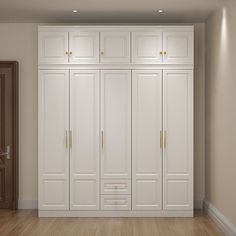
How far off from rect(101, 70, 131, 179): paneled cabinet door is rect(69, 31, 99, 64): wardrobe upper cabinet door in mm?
273

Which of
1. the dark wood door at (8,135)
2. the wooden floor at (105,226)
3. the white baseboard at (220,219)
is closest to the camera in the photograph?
the white baseboard at (220,219)

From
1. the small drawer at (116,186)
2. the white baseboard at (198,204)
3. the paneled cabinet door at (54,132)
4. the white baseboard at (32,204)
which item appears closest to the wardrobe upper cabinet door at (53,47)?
the paneled cabinet door at (54,132)

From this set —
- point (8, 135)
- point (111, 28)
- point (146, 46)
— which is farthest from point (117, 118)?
point (8, 135)

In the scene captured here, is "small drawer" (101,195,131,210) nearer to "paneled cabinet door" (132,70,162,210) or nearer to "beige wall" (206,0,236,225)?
"paneled cabinet door" (132,70,162,210)

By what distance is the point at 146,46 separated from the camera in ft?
19.3

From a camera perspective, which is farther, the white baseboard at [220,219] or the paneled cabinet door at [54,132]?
the paneled cabinet door at [54,132]

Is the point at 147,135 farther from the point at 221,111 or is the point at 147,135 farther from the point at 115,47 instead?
the point at 115,47

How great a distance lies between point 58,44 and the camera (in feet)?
19.3

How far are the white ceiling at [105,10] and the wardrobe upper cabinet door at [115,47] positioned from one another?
11.7 inches

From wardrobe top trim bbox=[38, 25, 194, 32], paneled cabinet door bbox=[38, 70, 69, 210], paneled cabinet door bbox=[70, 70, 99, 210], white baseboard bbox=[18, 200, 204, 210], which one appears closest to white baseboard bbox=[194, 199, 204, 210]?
white baseboard bbox=[18, 200, 204, 210]

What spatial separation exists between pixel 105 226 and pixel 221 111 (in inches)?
77.8

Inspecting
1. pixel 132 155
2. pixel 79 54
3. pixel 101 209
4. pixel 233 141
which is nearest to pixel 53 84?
pixel 79 54

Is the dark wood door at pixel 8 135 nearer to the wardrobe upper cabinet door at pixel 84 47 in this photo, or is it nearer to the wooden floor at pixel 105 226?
the wooden floor at pixel 105 226

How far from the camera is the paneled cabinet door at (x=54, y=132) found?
5.89 m
